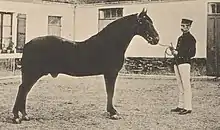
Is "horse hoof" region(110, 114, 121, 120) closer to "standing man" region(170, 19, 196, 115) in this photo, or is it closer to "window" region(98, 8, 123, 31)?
"standing man" region(170, 19, 196, 115)

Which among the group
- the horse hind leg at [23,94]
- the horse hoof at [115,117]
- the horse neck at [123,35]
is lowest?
the horse hoof at [115,117]

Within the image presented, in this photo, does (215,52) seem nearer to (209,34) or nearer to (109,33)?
(209,34)

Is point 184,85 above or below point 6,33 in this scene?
below

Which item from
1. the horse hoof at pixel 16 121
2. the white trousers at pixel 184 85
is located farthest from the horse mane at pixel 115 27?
the horse hoof at pixel 16 121

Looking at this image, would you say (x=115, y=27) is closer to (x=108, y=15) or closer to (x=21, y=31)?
(x=108, y=15)

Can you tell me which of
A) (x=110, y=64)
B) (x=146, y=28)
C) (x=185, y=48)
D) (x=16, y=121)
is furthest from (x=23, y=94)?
(x=185, y=48)

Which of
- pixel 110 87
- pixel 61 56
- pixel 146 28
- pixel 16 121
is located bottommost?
pixel 16 121

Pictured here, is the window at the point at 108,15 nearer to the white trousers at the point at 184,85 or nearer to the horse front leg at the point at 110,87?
the horse front leg at the point at 110,87
